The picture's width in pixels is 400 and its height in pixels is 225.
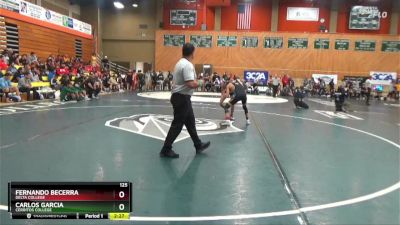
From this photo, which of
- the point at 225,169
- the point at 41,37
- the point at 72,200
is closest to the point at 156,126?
the point at 225,169

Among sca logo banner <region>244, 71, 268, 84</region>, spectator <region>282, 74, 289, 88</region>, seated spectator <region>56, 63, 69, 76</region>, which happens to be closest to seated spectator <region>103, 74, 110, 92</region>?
seated spectator <region>56, 63, 69, 76</region>

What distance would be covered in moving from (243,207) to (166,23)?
30.4 m

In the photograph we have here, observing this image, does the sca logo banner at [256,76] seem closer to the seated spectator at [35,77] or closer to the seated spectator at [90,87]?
the seated spectator at [90,87]

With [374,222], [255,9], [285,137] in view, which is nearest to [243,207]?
[374,222]

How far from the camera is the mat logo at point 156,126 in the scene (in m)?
7.97

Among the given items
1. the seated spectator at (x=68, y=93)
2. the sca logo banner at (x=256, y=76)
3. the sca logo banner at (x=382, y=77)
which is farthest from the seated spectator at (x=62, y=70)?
the sca logo banner at (x=382, y=77)

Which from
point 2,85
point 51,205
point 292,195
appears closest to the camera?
point 51,205

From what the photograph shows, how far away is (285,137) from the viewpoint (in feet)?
26.5

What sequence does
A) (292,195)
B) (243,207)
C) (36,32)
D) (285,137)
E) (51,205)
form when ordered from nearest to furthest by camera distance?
(51,205)
(243,207)
(292,195)
(285,137)
(36,32)

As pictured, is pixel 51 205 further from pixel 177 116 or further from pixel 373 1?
pixel 373 1

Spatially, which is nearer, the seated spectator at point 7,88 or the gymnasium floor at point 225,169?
the gymnasium floor at point 225,169

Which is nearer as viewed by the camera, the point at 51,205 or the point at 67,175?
the point at 51,205

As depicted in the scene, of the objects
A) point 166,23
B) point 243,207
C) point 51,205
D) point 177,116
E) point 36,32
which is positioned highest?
point 166,23

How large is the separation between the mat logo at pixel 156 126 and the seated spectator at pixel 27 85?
657 cm
